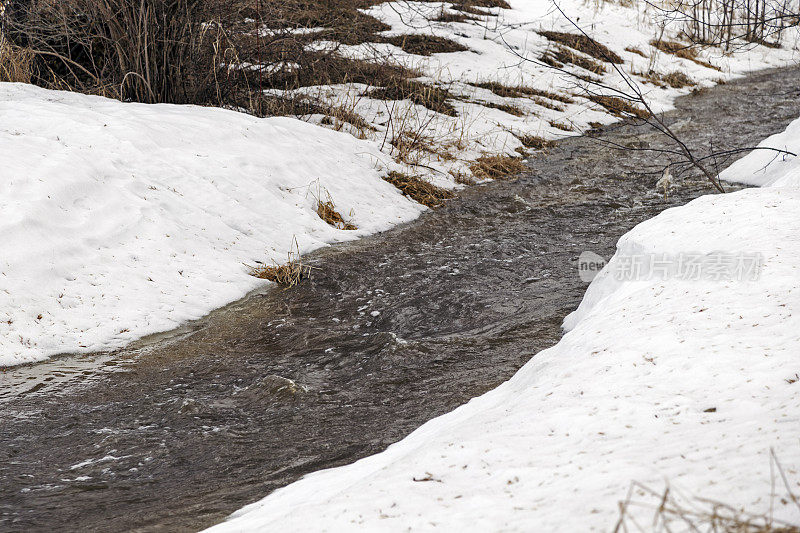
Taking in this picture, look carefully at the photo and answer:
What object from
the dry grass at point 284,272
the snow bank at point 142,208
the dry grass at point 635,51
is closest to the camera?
Answer: the snow bank at point 142,208

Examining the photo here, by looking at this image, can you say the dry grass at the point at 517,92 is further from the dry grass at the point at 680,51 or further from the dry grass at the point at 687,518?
the dry grass at the point at 687,518

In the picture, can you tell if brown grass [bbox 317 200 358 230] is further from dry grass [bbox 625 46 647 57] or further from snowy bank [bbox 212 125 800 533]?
dry grass [bbox 625 46 647 57]

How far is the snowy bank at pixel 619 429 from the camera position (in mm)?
2105

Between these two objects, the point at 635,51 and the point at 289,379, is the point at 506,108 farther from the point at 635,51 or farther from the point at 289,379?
the point at 289,379

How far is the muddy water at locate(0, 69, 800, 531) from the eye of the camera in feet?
11.5

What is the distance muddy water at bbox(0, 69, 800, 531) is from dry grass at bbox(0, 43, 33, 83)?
551 centimetres

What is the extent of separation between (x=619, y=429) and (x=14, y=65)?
9.63 metres

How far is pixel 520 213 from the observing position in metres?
8.72

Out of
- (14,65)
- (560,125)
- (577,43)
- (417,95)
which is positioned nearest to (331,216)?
(417,95)

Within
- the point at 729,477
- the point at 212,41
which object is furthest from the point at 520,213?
the point at 729,477

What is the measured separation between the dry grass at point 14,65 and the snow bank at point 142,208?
0.74 m

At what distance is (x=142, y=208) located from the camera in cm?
666

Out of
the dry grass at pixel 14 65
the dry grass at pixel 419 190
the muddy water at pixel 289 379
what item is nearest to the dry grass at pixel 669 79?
the dry grass at pixel 419 190

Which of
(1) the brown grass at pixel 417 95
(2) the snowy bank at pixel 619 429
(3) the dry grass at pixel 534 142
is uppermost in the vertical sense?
(1) the brown grass at pixel 417 95
